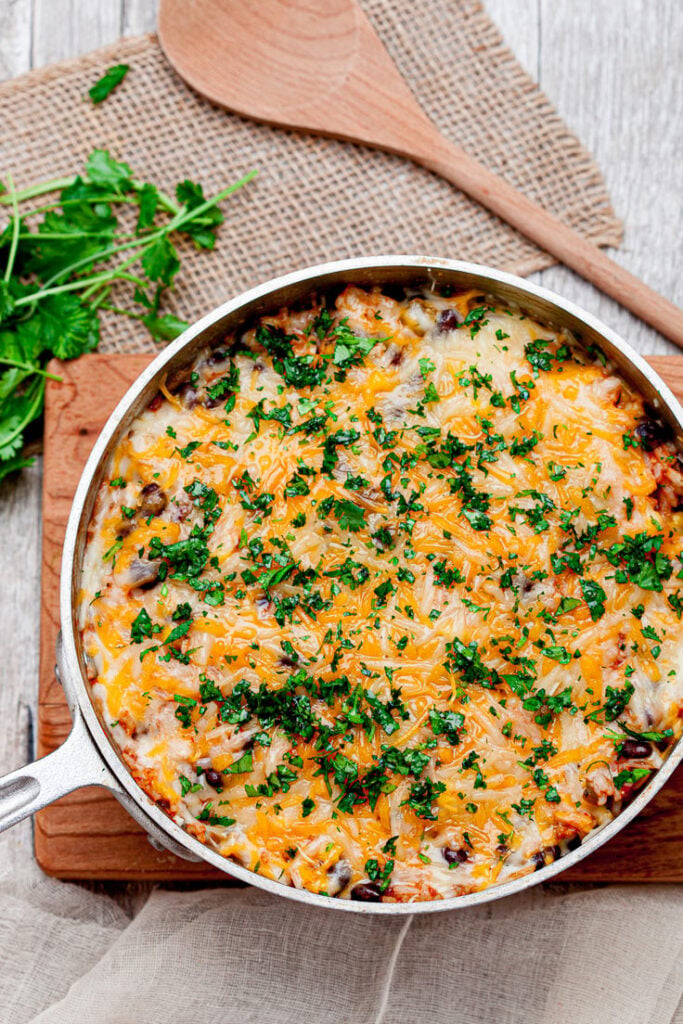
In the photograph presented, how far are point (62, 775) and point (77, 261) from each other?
2190mm

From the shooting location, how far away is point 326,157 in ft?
13.5

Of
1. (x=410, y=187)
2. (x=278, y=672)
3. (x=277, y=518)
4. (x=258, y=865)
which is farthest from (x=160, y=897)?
(x=410, y=187)

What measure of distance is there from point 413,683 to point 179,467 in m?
1.06

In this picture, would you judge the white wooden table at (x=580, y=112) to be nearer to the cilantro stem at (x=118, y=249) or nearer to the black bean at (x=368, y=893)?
the cilantro stem at (x=118, y=249)

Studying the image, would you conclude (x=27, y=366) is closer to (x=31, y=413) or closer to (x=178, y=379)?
(x=31, y=413)

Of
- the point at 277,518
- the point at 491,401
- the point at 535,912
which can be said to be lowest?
the point at 535,912

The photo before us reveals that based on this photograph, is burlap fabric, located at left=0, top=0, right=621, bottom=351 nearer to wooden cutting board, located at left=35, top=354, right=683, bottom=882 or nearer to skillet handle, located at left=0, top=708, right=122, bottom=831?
wooden cutting board, located at left=35, top=354, right=683, bottom=882

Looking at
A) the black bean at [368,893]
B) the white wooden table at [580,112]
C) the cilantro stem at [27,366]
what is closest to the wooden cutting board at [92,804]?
the cilantro stem at [27,366]

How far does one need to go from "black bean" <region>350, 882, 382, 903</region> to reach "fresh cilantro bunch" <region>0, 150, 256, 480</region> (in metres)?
2.20

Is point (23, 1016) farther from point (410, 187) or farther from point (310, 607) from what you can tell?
point (410, 187)

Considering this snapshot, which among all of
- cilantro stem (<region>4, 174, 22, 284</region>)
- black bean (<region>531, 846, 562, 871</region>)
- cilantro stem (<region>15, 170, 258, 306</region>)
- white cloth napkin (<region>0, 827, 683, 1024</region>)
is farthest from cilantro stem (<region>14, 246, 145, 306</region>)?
black bean (<region>531, 846, 562, 871</region>)

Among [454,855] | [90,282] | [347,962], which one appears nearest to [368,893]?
[454,855]

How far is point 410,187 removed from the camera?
4.09 metres

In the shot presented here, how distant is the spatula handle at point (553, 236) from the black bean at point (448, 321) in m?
1.02
